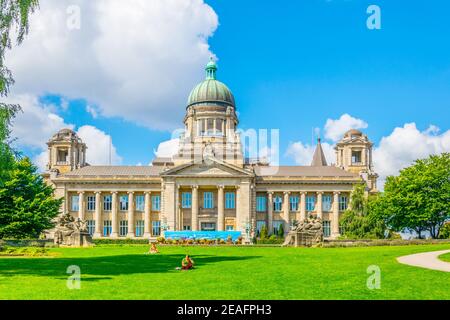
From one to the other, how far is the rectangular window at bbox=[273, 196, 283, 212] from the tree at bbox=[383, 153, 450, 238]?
24770 mm

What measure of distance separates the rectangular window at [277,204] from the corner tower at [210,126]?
8.25 m

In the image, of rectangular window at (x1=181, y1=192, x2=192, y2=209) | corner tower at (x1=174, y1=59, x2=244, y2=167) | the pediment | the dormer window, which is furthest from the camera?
the dormer window

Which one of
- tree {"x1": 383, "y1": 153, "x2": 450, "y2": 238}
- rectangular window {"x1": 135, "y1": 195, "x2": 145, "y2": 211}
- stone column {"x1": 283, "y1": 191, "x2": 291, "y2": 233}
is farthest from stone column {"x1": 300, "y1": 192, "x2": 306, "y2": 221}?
rectangular window {"x1": 135, "y1": 195, "x2": 145, "y2": 211}

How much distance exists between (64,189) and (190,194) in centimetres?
2142

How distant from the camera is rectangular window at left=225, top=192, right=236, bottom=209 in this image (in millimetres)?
83625

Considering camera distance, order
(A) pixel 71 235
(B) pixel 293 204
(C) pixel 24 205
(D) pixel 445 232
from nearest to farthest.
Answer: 1. (A) pixel 71 235
2. (C) pixel 24 205
3. (D) pixel 445 232
4. (B) pixel 293 204

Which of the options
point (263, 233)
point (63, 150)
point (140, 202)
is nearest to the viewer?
point (263, 233)

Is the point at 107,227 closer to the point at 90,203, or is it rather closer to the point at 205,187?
the point at 90,203

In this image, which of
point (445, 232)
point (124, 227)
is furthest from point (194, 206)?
point (445, 232)

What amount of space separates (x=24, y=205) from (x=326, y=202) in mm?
50169

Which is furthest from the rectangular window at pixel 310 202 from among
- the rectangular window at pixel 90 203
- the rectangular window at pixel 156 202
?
the rectangular window at pixel 90 203

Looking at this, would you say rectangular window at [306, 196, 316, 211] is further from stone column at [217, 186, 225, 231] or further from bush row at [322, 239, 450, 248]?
bush row at [322, 239, 450, 248]

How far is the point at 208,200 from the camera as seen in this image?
84.2m
